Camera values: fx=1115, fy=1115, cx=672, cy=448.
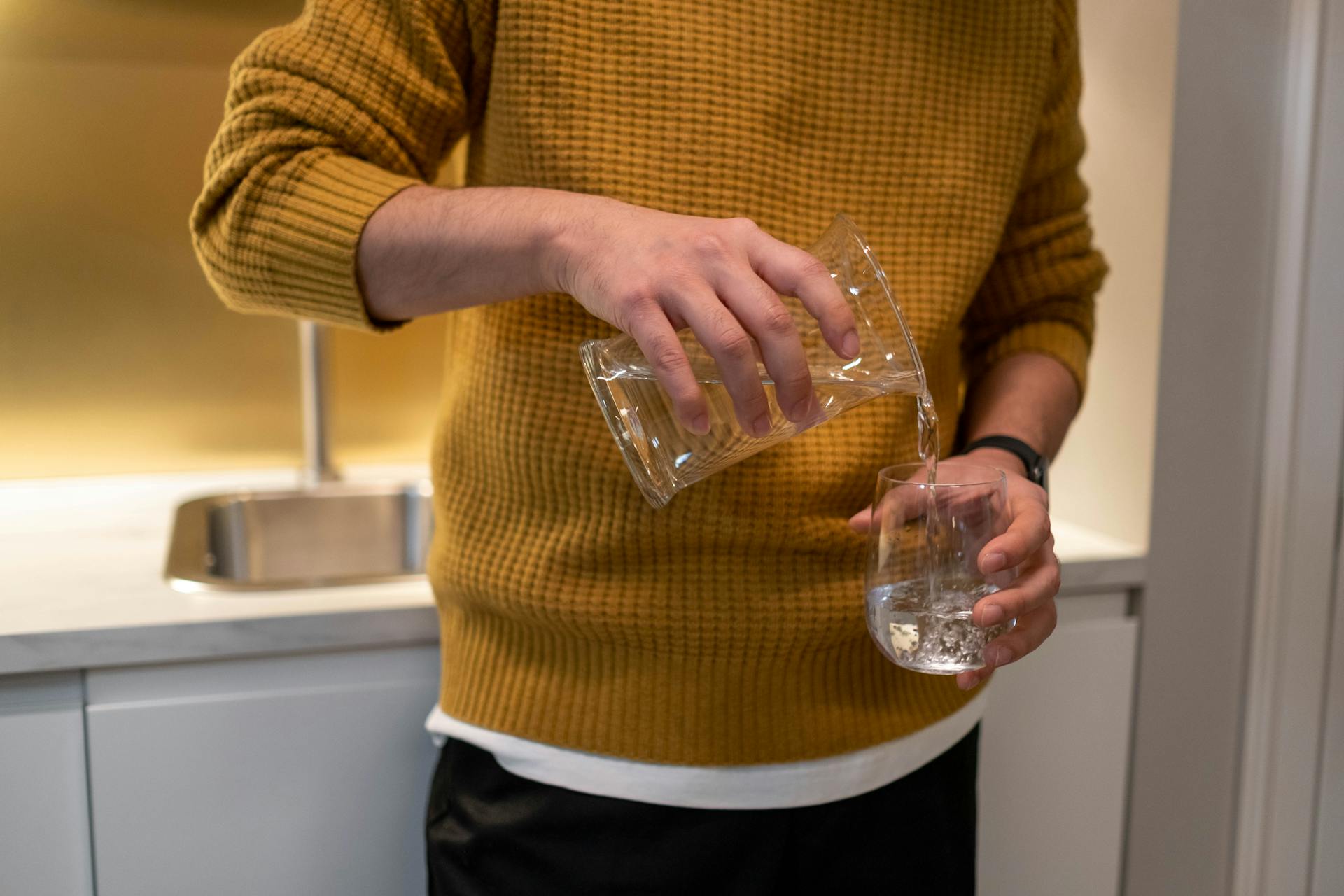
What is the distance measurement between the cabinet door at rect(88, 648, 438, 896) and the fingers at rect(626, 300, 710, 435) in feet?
1.73

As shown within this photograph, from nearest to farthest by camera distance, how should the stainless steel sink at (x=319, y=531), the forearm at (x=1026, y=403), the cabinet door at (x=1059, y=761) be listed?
the forearm at (x=1026, y=403), the cabinet door at (x=1059, y=761), the stainless steel sink at (x=319, y=531)

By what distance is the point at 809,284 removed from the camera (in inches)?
19.5

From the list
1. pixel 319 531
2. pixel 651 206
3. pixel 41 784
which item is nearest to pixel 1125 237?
pixel 651 206

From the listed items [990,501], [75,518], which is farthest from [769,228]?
[75,518]

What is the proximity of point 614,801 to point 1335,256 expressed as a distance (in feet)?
3.09

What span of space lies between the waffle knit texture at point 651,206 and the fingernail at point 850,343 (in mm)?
199

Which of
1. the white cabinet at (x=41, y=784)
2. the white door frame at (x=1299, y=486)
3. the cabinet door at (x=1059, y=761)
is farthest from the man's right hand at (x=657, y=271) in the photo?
the white door frame at (x=1299, y=486)

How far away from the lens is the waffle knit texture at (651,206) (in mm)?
646

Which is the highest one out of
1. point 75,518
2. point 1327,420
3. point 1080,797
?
point 1327,420

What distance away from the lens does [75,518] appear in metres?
1.21

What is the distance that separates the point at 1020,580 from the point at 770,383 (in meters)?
0.18

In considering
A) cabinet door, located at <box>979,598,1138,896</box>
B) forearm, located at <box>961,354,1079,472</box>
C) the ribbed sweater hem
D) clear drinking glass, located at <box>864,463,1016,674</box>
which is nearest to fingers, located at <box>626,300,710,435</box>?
clear drinking glass, located at <box>864,463,1016,674</box>

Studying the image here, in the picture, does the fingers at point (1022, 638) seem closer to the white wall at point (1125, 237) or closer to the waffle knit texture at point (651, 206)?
the waffle knit texture at point (651, 206)

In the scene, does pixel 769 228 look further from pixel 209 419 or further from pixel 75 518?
pixel 209 419
